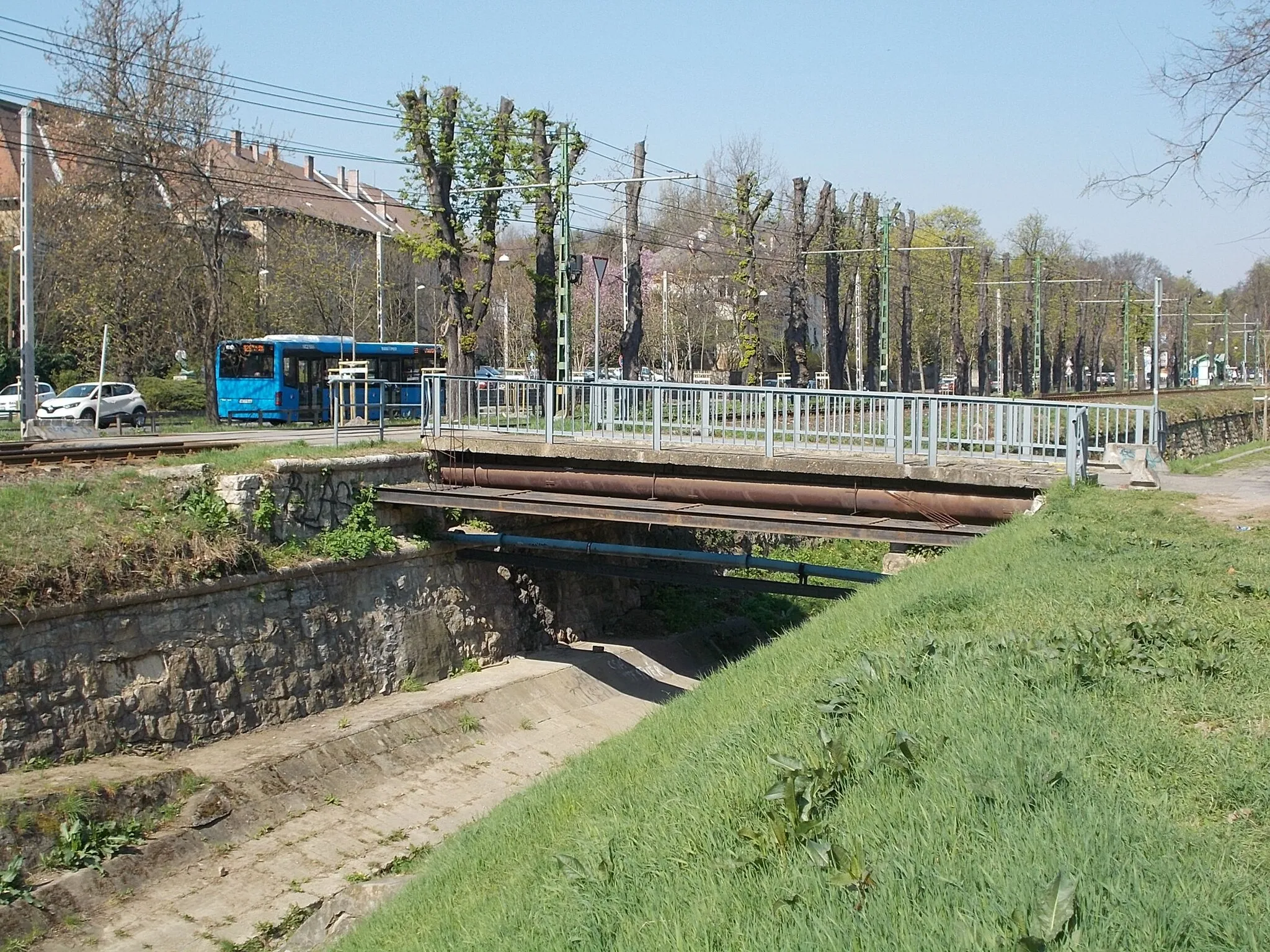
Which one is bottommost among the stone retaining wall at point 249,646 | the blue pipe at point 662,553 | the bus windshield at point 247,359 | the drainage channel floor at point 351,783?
the drainage channel floor at point 351,783

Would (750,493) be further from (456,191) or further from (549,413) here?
(456,191)

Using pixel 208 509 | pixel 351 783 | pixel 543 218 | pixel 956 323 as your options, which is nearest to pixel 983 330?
pixel 956 323

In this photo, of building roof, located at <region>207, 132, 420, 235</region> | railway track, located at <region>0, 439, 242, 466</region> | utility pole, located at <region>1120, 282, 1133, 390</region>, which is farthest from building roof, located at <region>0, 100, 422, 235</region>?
utility pole, located at <region>1120, 282, 1133, 390</region>

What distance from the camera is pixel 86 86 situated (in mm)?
34406

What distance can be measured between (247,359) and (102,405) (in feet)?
19.8

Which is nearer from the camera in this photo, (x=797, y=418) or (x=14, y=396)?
(x=797, y=418)

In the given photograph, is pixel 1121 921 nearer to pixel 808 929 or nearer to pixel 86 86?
pixel 808 929

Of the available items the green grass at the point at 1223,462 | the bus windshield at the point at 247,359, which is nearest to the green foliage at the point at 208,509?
the green grass at the point at 1223,462

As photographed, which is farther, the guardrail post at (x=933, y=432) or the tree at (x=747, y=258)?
the tree at (x=747, y=258)

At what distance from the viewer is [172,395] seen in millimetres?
44531

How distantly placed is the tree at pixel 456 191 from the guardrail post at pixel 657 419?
1321 cm

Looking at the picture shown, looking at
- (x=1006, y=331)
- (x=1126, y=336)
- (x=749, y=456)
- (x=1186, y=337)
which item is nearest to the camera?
(x=749, y=456)

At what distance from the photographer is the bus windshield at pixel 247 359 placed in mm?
39319

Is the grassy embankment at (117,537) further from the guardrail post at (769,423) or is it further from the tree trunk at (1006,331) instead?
the tree trunk at (1006,331)
